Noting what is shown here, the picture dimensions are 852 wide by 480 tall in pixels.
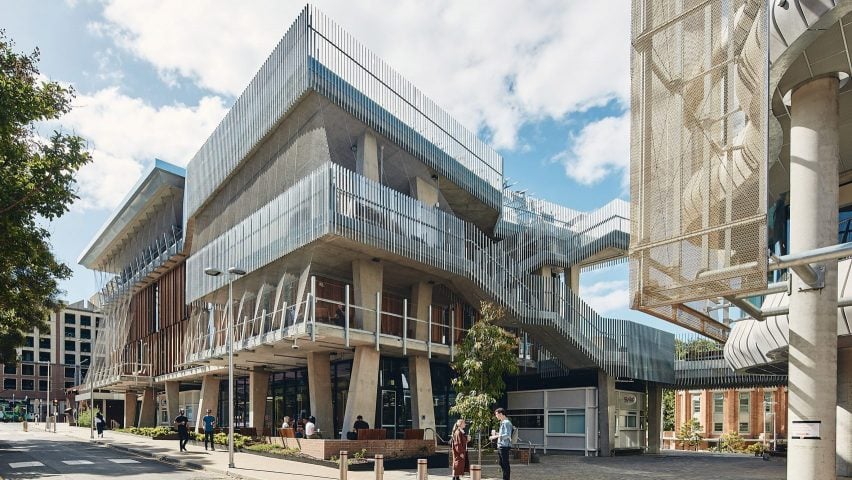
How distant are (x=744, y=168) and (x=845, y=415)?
480 inches

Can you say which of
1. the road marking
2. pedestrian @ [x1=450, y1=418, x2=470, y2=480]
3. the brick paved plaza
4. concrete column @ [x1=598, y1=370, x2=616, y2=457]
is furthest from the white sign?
the road marking

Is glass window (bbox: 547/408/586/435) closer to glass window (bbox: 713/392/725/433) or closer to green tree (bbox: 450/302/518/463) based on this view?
green tree (bbox: 450/302/518/463)

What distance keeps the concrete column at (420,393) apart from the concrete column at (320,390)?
3576 mm

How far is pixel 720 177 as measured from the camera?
14500 millimetres

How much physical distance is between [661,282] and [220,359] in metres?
23.5

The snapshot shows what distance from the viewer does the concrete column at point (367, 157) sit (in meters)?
28.4

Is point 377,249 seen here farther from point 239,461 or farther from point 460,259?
point 239,461

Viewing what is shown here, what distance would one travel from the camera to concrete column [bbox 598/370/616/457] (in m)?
32.3

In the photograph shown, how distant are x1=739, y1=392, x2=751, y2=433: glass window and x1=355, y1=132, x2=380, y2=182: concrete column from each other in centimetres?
5487

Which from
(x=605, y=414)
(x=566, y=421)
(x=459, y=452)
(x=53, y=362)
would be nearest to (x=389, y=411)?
(x=566, y=421)

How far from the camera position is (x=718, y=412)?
231 feet

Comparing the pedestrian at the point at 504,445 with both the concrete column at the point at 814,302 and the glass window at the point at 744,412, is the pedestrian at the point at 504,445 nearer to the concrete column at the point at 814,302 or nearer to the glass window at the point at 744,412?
the concrete column at the point at 814,302

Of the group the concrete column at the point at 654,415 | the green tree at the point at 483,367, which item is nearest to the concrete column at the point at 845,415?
the green tree at the point at 483,367

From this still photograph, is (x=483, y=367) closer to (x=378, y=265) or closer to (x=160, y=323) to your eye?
(x=378, y=265)
